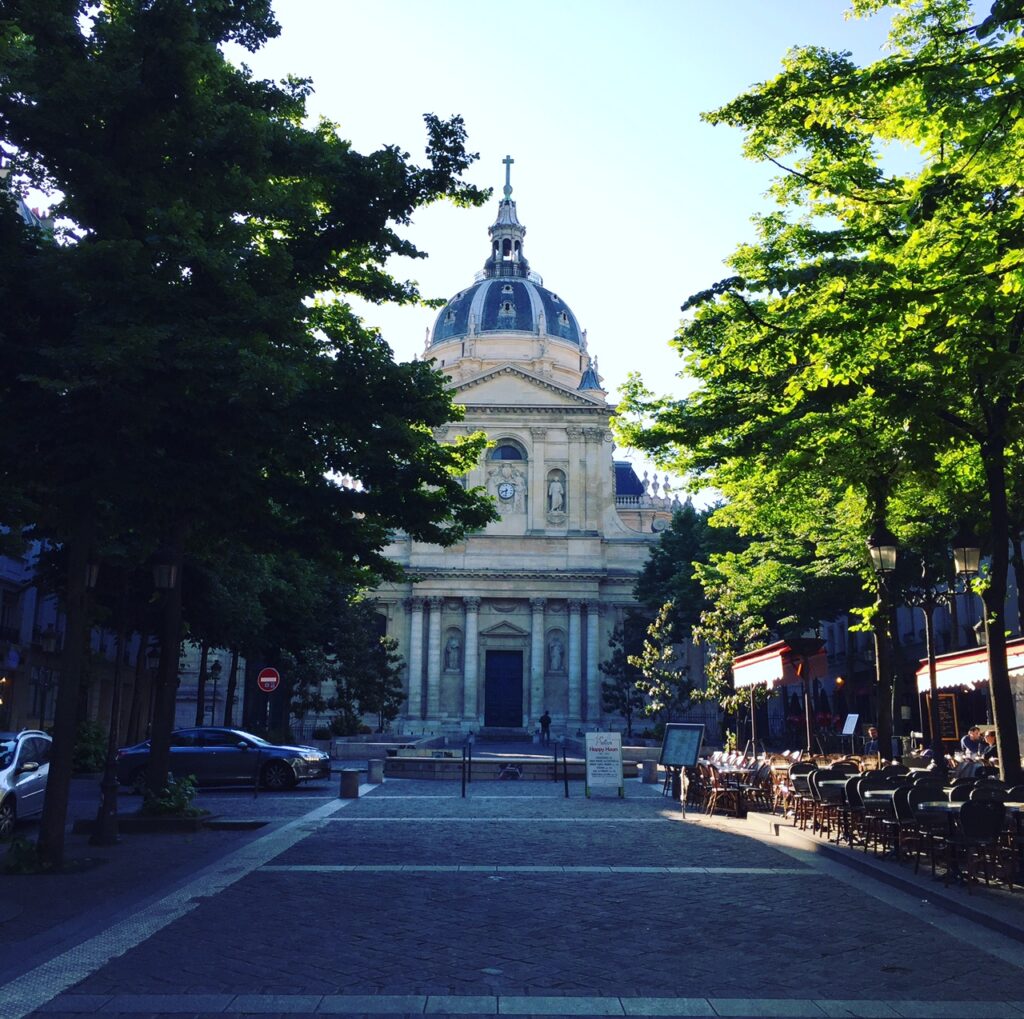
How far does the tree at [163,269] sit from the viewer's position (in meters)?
12.2

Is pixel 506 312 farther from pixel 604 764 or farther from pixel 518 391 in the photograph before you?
pixel 604 764

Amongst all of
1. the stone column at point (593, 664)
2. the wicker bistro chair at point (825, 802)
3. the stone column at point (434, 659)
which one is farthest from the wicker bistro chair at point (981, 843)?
the stone column at point (434, 659)

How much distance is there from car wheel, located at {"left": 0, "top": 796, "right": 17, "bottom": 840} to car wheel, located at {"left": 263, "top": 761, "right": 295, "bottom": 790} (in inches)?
396

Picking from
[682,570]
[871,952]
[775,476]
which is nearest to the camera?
[871,952]

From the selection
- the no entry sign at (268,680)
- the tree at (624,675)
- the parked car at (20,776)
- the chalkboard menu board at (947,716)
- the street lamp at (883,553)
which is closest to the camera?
the parked car at (20,776)

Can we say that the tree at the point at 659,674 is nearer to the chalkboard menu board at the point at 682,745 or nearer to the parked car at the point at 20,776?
the chalkboard menu board at the point at 682,745

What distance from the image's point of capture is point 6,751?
1803 cm

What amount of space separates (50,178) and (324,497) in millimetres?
5848

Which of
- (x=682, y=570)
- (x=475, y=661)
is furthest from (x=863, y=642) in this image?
(x=475, y=661)

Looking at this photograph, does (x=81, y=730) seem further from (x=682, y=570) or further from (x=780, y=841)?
(x=682, y=570)

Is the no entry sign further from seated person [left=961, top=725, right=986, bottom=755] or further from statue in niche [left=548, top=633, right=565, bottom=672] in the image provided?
statue in niche [left=548, top=633, right=565, bottom=672]

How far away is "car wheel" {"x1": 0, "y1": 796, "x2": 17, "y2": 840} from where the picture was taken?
16.5 m

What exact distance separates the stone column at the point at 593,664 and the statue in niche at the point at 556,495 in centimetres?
637

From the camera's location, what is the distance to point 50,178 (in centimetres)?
1393
